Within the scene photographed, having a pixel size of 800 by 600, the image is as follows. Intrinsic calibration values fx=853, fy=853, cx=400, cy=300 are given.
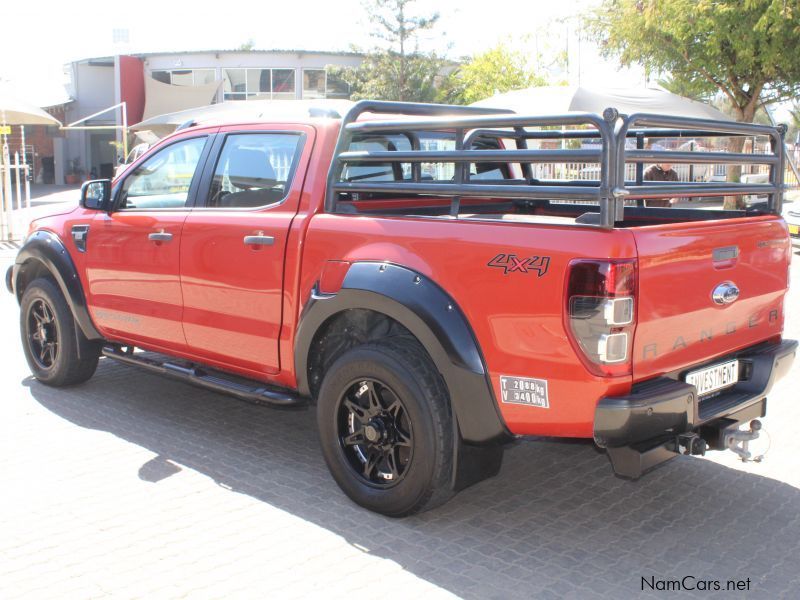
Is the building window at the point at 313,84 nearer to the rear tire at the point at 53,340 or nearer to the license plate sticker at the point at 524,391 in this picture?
the rear tire at the point at 53,340

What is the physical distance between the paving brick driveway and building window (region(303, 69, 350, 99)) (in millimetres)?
44056

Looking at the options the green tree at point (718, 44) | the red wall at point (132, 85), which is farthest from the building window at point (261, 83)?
the green tree at point (718, 44)

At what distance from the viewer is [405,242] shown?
3750 millimetres

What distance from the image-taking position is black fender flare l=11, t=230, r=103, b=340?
221 inches

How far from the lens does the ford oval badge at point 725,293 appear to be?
11.9ft

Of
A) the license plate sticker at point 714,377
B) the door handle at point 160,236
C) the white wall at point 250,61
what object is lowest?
the license plate sticker at point 714,377

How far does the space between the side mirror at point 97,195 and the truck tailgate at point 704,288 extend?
354 cm

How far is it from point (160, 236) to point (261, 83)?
44403mm

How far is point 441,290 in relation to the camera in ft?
11.8

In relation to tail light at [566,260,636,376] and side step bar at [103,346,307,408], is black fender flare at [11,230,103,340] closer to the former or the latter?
side step bar at [103,346,307,408]

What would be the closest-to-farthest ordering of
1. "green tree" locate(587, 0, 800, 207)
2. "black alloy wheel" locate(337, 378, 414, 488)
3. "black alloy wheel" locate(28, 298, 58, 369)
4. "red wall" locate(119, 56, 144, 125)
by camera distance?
"black alloy wheel" locate(337, 378, 414, 488) < "black alloy wheel" locate(28, 298, 58, 369) < "green tree" locate(587, 0, 800, 207) < "red wall" locate(119, 56, 144, 125)

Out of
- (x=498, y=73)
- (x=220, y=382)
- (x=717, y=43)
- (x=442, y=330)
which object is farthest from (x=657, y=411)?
(x=498, y=73)

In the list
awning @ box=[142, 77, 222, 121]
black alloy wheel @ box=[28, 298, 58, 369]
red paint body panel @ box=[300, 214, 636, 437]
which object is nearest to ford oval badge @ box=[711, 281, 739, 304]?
red paint body panel @ box=[300, 214, 636, 437]

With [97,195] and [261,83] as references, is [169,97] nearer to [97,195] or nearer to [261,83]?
[261,83]
